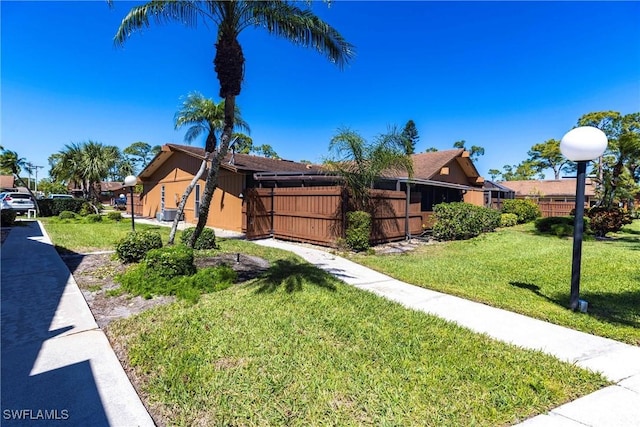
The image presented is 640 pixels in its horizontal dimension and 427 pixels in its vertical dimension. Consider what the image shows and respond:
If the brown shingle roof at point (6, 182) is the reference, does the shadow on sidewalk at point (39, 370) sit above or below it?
below

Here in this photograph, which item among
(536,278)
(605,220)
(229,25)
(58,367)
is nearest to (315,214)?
(229,25)

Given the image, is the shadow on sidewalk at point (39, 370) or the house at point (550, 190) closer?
the shadow on sidewalk at point (39, 370)

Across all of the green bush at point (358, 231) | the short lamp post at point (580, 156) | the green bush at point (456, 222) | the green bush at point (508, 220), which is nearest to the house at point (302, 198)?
the green bush at point (358, 231)

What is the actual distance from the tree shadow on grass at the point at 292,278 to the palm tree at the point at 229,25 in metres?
1.98

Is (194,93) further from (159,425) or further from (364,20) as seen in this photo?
(159,425)

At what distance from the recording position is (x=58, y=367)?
3119 mm

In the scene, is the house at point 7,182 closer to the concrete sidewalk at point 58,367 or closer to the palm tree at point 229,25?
the palm tree at point 229,25

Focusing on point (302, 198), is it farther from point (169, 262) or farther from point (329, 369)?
point (329, 369)

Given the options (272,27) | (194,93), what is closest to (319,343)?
(272,27)

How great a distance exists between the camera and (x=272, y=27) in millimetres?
6391

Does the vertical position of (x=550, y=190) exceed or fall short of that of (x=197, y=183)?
it exceeds it

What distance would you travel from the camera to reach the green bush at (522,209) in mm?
20172

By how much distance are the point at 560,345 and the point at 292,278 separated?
164 inches

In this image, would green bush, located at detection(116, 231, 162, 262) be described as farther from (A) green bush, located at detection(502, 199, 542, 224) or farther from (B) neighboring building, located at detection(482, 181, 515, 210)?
(A) green bush, located at detection(502, 199, 542, 224)
